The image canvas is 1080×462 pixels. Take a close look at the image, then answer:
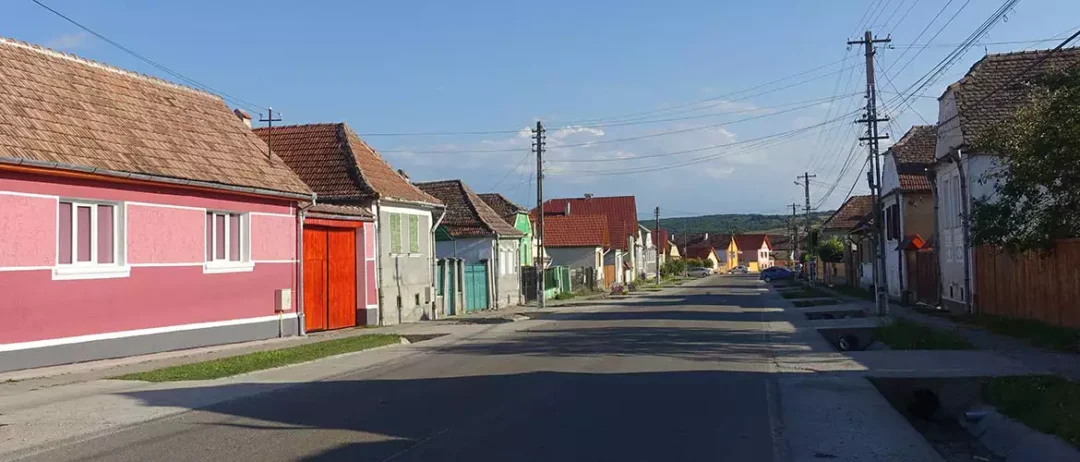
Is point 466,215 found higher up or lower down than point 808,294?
higher up

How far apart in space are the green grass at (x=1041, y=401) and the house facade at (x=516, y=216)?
133 ft

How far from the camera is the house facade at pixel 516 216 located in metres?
53.1

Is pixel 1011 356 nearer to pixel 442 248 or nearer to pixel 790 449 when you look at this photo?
pixel 790 449

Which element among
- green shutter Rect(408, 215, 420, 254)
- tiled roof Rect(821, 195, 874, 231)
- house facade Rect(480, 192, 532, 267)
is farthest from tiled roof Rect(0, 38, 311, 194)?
tiled roof Rect(821, 195, 874, 231)

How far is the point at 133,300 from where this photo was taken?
17.2 m

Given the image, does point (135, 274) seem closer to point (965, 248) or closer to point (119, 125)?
point (119, 125)

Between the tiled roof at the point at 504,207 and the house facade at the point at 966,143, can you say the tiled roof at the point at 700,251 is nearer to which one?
the tiled roof at the point at 504,207

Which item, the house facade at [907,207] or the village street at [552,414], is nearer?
the village street at [552,414]

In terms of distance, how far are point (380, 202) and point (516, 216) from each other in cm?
2643

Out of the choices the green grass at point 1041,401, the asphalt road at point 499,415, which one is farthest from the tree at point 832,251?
the green grass at point 1041,401

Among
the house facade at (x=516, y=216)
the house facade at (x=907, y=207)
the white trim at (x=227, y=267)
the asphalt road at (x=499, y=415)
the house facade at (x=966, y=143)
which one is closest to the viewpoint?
the asphalt road at (x=499, y=415)

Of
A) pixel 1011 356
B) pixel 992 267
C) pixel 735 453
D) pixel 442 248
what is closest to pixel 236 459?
pixel 735 453

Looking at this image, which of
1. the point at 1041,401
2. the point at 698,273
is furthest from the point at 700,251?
the point at 1041,401

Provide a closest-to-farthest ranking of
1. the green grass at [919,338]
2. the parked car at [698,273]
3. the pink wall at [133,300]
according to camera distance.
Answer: the pink wall at [133,300], the green grass at [919,338], the parked car at [698,273]
